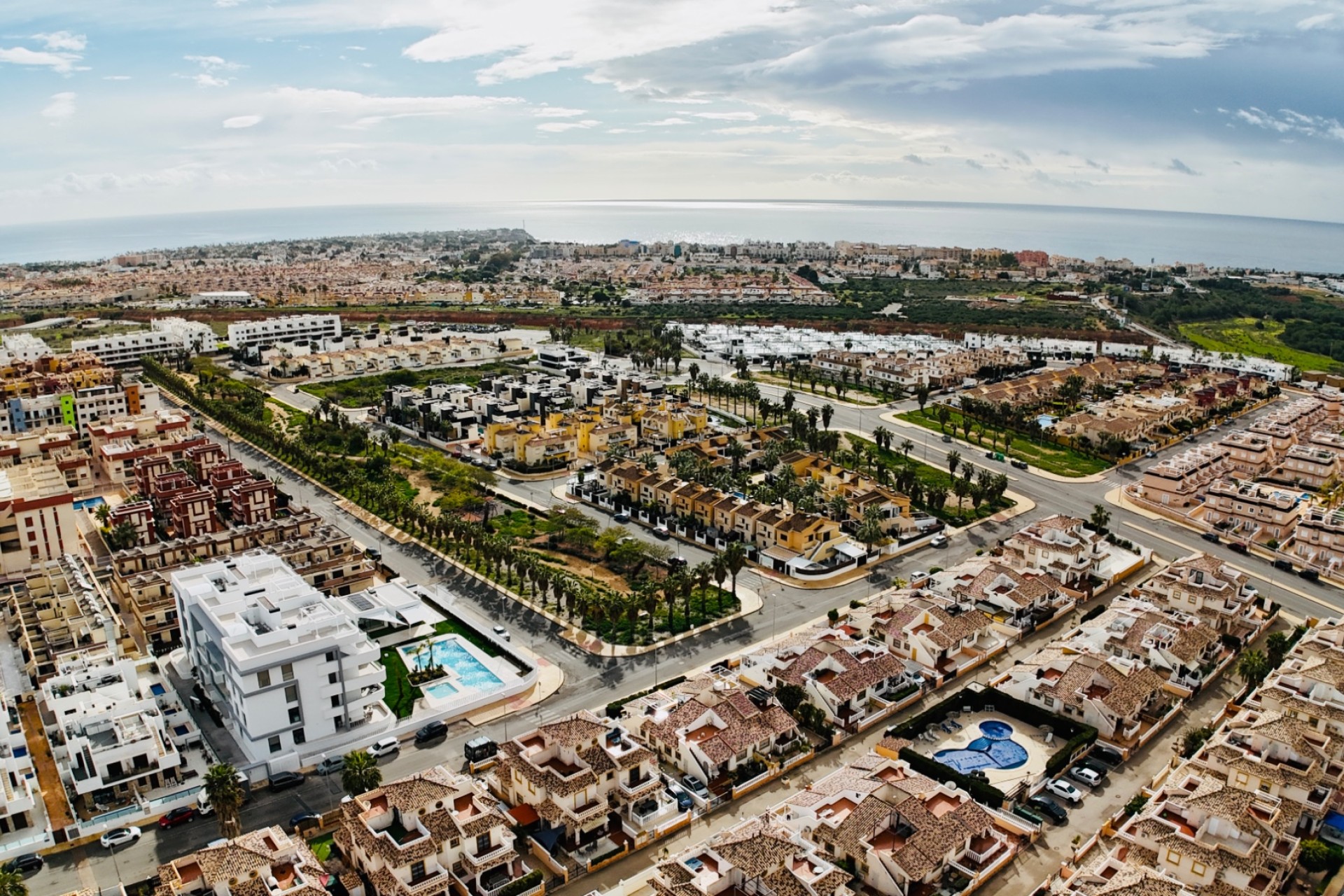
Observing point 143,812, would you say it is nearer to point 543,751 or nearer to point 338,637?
point 338,637

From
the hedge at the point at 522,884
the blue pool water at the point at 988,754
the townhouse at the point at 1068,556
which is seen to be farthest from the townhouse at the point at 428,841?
the townhouse at the point at 1068,556

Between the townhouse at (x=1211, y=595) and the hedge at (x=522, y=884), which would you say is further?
the townhouse at (x=1211, y=595)

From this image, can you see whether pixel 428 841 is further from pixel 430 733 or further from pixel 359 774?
pixel 430 733

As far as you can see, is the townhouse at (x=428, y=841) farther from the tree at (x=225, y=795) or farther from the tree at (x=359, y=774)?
the tree at (x=225, y=795)

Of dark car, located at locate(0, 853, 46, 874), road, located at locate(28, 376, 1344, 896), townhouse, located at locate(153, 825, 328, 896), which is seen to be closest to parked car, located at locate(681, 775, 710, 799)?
road, located at locate(28, 376, 1344, 896)

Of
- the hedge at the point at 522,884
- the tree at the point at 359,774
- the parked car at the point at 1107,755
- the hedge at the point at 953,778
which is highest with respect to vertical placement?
the tree at the point at 359,774

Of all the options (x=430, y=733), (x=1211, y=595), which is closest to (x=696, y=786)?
(x=430, y=733)

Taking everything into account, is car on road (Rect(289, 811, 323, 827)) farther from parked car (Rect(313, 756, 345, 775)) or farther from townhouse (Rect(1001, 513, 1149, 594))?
townhouse (Rect(1001, 513, 1149, 594))
